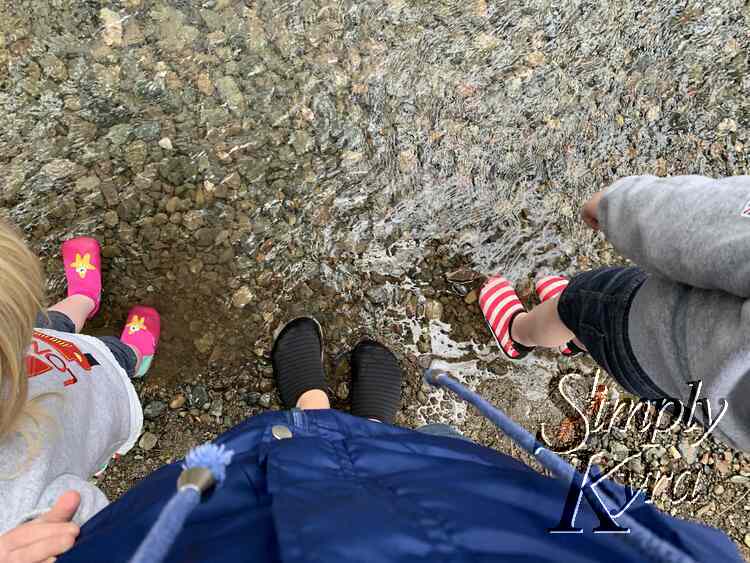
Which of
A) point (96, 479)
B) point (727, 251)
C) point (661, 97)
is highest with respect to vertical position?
point (661, 97)

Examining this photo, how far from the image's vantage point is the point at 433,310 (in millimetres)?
1467

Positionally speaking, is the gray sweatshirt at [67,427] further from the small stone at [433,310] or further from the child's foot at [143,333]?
the small stone at [433,310]

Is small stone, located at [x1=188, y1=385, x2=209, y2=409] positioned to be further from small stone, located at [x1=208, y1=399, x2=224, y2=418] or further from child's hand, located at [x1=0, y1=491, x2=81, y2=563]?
child's hand, located at [x1=0, y1=491, x2=81, y2=563]

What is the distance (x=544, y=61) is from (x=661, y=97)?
1.19ft

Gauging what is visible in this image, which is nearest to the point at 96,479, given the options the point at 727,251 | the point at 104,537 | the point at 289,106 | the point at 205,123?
the point at 104,537

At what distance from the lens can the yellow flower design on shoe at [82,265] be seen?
1272 mm

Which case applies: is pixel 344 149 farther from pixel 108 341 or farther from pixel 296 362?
pixel 108 341

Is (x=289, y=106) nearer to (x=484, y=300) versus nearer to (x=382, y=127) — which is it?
(x=382, y=127)

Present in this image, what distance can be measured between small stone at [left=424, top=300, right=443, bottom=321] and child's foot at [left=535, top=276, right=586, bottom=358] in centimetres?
28

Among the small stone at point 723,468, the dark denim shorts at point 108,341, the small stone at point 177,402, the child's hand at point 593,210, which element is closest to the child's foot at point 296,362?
the small stone at point 177,402

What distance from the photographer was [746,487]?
1442mm

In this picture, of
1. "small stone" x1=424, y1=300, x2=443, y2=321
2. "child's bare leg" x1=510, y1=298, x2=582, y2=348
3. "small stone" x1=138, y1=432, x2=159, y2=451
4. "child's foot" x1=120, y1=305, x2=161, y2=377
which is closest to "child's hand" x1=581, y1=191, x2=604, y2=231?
"child's bare leg" x1=510, y1=298, x2=582, y2=348

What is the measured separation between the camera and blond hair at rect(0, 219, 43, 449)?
2.46 feet

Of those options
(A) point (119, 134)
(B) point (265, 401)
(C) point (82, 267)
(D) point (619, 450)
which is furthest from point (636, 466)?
(A) point (119, 134)
